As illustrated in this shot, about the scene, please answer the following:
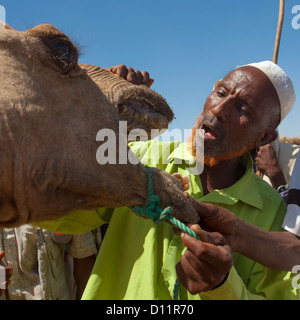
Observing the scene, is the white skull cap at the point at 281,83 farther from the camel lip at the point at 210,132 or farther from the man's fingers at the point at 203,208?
the man's fingers at the point at 203,208

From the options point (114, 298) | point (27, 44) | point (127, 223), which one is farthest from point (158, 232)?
point (27, 44)

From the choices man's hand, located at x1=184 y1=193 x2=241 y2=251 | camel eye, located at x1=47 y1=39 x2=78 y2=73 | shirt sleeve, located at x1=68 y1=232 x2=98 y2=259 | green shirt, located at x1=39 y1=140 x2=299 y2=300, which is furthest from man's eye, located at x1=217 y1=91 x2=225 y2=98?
shirt sleeve, located at x1=68 y1=232 x2=98 y2=259

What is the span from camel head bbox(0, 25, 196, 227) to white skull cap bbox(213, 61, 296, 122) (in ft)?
6.61

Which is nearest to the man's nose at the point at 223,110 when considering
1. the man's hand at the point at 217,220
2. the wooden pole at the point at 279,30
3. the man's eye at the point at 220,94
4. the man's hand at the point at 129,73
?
the man's eye at the point at 220,94

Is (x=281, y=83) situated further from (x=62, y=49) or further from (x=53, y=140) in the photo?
(x=53, y=140)

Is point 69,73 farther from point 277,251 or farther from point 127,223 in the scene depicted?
point 277,251

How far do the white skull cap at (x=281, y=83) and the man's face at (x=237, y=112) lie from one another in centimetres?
5

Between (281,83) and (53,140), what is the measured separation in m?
2.51

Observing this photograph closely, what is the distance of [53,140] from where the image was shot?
51.0 inches

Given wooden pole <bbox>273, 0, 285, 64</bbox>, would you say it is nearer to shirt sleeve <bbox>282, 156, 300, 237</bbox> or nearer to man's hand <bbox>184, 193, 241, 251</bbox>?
shirt sleeve <bbox>282, 156, 300, 237</bbox>

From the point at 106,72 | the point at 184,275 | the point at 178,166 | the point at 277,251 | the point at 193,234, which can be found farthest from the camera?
the point at 178,166

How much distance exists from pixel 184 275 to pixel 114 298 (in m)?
0.71

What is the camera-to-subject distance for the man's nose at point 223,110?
9.48 feet

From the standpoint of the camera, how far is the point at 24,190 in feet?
4.09
